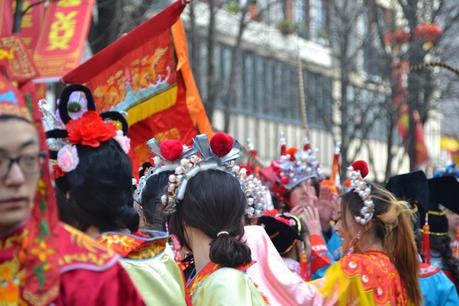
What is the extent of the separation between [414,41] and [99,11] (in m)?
5.40

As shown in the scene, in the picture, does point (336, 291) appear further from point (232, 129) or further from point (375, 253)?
point (232, 129)

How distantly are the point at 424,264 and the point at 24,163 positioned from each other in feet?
15.2

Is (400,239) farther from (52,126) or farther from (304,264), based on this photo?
(52,126)

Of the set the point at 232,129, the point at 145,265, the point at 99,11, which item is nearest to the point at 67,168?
the point at 145,265

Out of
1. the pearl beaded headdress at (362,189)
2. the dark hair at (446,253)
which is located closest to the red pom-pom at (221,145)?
the pearl beaded headdress at (362,189)

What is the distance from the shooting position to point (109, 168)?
3434 mm

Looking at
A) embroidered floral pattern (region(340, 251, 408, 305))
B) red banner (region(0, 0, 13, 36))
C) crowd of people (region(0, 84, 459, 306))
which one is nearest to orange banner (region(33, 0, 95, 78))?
crowd of people (region(0, 84, 459, 306))

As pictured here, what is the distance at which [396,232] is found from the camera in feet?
19.2

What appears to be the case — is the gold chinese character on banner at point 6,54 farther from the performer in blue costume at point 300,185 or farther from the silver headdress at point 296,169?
the silver headdress at point 296,169

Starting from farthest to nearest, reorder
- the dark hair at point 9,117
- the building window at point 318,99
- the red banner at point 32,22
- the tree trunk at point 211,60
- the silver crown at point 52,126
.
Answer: the building window at point 318,99, the tree trunk at point 211,60, the red banner at point 32,22, the silver crown at point 52,126, the dark hair at point 9,117

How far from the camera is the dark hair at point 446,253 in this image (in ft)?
24.3

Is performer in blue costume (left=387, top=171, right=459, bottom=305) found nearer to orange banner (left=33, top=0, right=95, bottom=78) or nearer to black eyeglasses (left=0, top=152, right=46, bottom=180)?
orange banner (left=33, top=0, right=95, bottom=78)

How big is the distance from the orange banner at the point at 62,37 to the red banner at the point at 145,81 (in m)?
1.80

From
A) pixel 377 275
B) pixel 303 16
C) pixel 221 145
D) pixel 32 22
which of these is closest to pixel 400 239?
pixel 377 275
